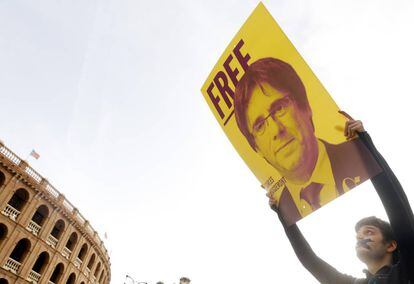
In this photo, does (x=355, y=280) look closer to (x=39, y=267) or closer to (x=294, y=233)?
(x=294, y=233)

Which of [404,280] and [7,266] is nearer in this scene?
[404,280]

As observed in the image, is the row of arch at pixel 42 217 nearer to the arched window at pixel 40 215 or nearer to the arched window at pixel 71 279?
the arched window at pixel 40 215

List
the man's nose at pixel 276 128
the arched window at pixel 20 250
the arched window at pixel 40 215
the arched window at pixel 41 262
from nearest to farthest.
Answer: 1. the man's nose at pixel 276 128
2. the arched window at pixel 20 250
3. the arched window at pixel 41 262
4. the arched window at pixel 40 215

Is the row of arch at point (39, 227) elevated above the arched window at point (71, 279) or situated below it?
above

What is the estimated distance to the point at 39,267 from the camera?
22641mm

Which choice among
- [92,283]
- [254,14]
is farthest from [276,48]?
Result: [92,283]

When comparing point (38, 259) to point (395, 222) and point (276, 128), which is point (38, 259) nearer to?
point (276, 128)

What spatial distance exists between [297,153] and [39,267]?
26.4m

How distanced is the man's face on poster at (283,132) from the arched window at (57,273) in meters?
26.6

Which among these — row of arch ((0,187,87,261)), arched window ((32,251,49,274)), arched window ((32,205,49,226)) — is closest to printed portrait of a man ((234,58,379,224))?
row of arch ((0,187,87,261))

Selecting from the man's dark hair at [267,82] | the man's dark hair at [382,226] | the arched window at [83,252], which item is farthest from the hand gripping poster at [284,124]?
the arched window at [83,252]

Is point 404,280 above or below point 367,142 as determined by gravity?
below

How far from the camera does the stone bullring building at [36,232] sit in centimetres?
2012

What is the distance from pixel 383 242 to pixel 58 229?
2772 centimetres
